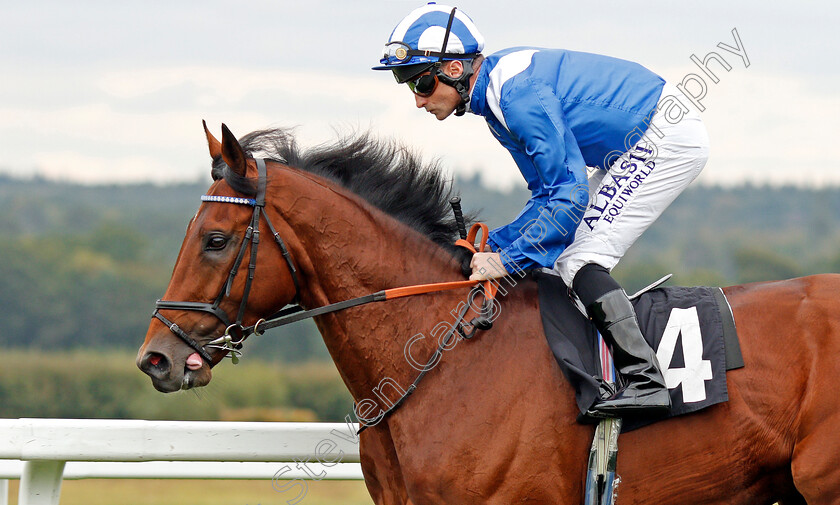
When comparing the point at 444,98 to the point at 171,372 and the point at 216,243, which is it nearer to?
the point at 216,243

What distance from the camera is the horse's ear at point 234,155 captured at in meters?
3.36

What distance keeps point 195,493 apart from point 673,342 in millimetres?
11798

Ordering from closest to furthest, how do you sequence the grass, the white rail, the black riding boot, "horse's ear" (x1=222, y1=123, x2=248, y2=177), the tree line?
the black riding boot → "horse's ear" (x1=222, y1=123, x2=248, y2=177) → the white rail → the grass → the tree line

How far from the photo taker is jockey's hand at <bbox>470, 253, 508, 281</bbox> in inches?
137

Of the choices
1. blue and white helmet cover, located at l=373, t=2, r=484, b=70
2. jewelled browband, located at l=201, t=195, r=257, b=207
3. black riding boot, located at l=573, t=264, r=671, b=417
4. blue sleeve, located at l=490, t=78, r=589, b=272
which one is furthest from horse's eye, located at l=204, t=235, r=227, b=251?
black riding boot, located at l=573, t=264, r=671, b=417

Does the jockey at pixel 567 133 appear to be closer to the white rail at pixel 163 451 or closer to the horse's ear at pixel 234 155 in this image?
the horse's ear at pixel 234 155

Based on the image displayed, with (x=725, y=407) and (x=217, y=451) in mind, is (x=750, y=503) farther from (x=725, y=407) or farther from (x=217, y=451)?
(x=217, y=451)

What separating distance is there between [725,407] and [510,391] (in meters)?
0.76

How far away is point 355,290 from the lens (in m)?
3.47

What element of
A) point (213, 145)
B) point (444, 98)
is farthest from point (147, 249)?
point (444, 98)

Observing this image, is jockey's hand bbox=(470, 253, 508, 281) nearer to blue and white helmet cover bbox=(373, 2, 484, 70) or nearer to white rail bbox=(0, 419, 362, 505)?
blue and white helmet cover bbox=(373, 2, 484, 70)

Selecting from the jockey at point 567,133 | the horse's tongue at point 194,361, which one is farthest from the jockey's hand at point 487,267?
the horse's tongue at point 194,361

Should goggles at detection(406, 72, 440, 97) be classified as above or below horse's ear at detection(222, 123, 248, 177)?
above

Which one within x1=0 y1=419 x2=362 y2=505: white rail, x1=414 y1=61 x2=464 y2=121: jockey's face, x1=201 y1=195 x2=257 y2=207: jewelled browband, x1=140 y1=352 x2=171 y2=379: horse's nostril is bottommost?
x1=0 y1=419 x2=362 y2=505: white rail
